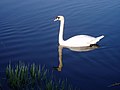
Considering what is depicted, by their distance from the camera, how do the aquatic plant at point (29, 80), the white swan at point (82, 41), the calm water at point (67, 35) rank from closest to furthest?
the aquatic plant at point (29, 80), the calm water at point (67, 35), the white swan at point (82, 41)

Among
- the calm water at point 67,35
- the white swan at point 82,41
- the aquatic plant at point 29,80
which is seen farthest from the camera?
the white swan at point 82,41

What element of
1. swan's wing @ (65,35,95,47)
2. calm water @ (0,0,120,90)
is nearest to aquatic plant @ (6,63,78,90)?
calm water @ (0,0,120,90)

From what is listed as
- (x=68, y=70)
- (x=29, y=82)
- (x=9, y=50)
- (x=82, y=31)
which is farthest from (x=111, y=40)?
(x=29, y=82)

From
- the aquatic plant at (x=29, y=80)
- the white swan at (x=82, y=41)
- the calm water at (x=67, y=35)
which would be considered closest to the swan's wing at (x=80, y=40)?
the white swan at (x=82, y=41)

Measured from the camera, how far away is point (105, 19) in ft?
51.1

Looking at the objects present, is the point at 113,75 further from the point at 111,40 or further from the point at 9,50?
the point at 9,50

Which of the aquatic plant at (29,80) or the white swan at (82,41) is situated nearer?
the aquatic plant at (29,80)

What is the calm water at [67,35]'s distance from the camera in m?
9.85

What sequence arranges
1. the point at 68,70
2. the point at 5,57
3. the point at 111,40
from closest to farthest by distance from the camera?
the point at 68,70
the point at 5,57
the point at 111,40

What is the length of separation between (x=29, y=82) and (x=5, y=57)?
8.67 ft

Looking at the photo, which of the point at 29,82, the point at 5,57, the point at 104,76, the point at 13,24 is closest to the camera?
the point at 29,82

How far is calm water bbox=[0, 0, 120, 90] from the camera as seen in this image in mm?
9852

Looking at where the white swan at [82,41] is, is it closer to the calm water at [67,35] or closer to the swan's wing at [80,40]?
the swan's wing at [80,40]

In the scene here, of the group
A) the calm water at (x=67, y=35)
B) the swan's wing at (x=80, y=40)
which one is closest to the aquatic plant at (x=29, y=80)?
the calm water at (x=67, y=35)
